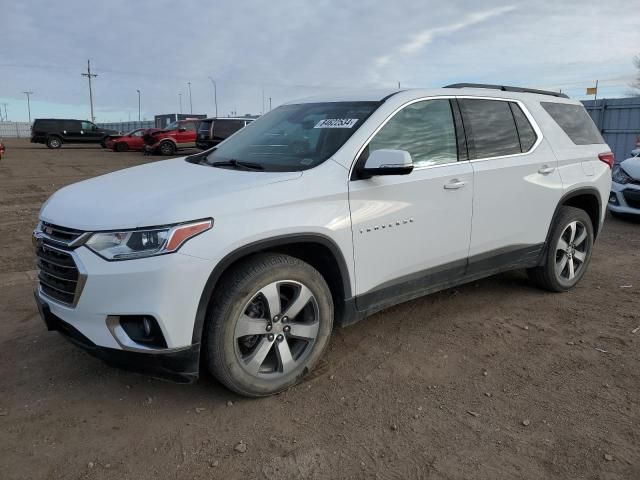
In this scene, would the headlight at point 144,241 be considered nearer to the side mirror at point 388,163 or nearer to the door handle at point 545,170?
the side mirror at point 388,163

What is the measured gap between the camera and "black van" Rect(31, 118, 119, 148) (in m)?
32.5

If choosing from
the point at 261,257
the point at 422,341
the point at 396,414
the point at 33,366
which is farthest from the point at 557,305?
the point at 33,366

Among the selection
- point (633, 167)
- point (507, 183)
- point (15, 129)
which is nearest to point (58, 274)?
point (507, 183)

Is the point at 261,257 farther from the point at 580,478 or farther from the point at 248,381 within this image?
the point at 580,478

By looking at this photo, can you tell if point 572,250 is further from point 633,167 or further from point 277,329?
point 633,167

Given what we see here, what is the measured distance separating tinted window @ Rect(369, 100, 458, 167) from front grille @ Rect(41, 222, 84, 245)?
5.93ft

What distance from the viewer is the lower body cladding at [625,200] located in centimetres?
838

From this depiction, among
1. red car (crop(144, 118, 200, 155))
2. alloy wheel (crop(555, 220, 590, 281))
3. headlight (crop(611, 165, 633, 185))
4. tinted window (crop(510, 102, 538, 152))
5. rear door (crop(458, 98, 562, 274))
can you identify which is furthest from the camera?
red car (crop(144, 118, 200, 155))

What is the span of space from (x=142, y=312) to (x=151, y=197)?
627mm

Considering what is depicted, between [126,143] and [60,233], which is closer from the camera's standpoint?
[60,233]

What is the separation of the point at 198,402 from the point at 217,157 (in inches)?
68.2

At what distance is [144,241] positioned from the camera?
2.64m

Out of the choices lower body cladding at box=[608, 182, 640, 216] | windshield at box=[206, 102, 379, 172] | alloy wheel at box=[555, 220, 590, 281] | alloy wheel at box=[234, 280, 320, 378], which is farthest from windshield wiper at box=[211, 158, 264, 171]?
lower body cladding at box=[608, 182, 640, 216]

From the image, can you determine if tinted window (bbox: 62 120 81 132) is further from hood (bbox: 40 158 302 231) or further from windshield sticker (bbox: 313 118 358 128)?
windshield sticker (bbox: 313 118 358 128)
